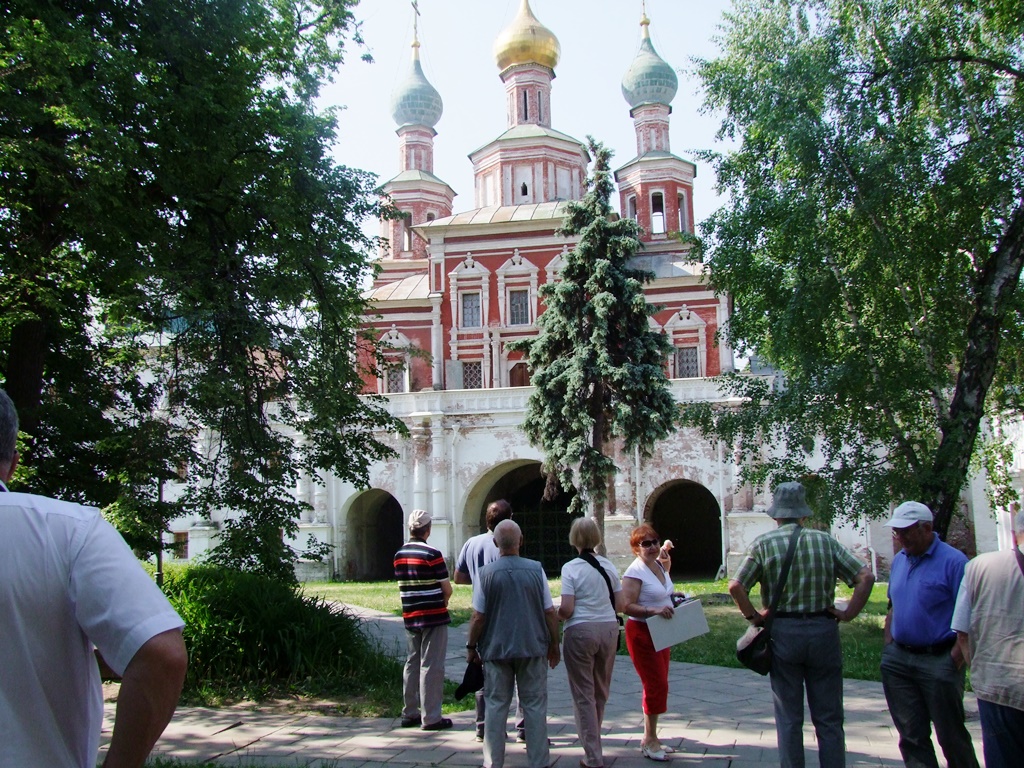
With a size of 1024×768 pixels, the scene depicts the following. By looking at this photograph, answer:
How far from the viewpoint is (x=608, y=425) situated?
70.8ft

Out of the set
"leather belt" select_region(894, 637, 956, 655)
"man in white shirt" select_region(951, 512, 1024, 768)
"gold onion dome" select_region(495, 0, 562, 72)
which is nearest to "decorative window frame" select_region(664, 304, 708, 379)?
"gold onion dome" select_region(495, 0, 562, 72)

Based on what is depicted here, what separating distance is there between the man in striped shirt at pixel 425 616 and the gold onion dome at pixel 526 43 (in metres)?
32.3

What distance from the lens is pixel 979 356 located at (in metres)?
10.4

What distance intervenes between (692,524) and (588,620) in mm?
27385

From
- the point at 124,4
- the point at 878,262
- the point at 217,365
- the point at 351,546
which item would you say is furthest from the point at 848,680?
the point at 351,546

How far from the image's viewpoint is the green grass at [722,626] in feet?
34.8

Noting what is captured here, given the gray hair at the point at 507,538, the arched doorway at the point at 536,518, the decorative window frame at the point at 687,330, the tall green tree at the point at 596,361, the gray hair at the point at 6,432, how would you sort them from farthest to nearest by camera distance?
the decorative window frame at the point at 687,330 → the arched doorway at the point at 536,518 → the tall green tree at the point at 596,361 → the gray hair at the point at 507,538 → the gray hair at the point at 6,432

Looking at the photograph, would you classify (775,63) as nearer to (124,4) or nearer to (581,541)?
(124,4)

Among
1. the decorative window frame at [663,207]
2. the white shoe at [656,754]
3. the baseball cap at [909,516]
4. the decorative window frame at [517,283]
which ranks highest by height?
the decorative window frame at [663,207]

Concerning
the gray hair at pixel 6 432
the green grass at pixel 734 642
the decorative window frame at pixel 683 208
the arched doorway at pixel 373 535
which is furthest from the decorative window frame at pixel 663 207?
the gray hair at pixel 6 432

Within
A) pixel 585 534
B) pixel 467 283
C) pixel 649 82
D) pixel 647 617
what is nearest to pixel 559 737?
pixel 647 617

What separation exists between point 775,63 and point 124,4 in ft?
26.5

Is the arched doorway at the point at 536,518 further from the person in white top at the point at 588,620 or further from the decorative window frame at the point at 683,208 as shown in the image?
the person in white top at the point at 588,620

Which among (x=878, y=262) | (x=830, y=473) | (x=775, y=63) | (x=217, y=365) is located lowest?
(x=830, y=473)
